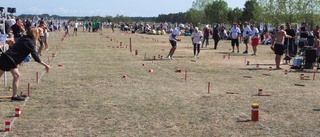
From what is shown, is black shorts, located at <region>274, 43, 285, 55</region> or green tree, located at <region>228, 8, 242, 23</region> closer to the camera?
black shorts, located at <region>274, 43, 285, 55</region>

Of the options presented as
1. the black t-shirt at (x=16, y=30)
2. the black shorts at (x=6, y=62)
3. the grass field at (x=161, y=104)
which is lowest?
the grass field at (x=161, y=104)

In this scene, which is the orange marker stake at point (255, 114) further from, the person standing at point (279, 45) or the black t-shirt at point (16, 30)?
the black t-shirt at point (16, 30)

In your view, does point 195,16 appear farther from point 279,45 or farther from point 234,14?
point 279,45

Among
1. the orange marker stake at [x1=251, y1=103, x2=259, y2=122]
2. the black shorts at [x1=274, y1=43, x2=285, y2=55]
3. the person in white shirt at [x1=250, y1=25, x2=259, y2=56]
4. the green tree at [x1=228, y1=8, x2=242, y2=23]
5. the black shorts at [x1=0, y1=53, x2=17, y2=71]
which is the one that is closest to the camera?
the orange marker stake at [x1=251, y1=103, x2=259, y2=122]

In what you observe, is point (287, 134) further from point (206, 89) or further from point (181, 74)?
point (181, 74)

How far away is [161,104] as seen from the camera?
988 cm

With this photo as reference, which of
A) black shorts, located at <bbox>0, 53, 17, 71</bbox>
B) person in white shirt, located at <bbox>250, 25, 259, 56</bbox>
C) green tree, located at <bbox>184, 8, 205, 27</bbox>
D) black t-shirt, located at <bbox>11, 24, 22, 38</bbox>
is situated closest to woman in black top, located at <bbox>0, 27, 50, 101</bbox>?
black shorts, located at <bbox>0, 53, 17, 71</bbox>

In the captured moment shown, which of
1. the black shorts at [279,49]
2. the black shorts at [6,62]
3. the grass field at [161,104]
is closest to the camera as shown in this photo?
the grass field at [161,104]

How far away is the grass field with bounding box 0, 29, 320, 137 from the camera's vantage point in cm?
773

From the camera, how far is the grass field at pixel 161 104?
773cm

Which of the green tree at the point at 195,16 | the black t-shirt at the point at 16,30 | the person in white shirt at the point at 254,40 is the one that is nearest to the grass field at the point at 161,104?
the black t-shirt at the point at 16,30

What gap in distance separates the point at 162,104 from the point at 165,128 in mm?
2095

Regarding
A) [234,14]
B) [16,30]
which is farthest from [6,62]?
[234,14]

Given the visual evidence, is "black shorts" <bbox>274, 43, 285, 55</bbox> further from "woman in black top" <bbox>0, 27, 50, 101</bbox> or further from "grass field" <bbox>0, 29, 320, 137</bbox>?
"woman in black top" <bbox>0, 27, 50, 101</bbox>
